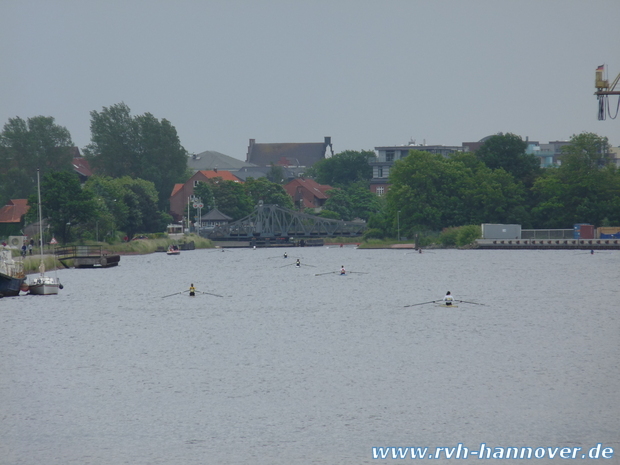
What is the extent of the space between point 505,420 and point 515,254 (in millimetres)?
123448

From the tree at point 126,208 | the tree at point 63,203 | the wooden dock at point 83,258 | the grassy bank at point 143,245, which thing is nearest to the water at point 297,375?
the wooden dock at point 83,258

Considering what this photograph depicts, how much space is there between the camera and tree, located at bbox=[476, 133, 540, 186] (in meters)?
173

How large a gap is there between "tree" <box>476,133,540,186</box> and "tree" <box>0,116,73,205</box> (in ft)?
264

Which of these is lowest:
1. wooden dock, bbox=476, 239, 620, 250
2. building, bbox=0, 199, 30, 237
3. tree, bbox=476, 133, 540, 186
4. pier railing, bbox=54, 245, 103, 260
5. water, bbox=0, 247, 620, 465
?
water, bbox=0, 247, 620, 465

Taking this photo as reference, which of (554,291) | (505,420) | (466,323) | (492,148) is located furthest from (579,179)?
(505,420)

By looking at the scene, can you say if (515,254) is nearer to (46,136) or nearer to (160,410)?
(46,136)

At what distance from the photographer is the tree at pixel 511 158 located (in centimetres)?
17275

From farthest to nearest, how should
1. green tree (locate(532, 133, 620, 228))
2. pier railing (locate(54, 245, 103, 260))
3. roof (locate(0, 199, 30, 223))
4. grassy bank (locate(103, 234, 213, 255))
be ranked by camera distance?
roof (locate(0, 199, 30, 223)) → green tree (locate(532, 133, 620, 228)) → grassy bank (locate(103, 234, 213, 255)) → pier railing (locate(54, 245, 103, 260))

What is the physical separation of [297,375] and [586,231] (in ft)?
426

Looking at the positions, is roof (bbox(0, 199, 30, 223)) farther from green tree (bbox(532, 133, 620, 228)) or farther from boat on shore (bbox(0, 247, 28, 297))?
boat on shore (bbox(0, 247, 28, 297))

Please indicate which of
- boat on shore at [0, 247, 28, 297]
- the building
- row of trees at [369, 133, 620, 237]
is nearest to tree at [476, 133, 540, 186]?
row of trees at [369, 133, 620, 237]

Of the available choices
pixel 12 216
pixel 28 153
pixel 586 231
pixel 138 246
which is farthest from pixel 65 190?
pixel 586 231

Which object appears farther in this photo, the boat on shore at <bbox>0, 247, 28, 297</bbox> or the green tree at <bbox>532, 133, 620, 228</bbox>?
the green tree at <bbox>532, 133, 620, 228</bbox>

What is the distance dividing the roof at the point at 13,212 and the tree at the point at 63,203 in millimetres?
29459
